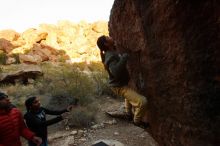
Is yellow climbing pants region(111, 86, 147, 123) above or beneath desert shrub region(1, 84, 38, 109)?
above

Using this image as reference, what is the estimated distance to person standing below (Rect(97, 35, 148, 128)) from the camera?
5.68 m

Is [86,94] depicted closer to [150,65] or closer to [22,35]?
[150,65]

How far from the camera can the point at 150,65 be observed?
221 inches

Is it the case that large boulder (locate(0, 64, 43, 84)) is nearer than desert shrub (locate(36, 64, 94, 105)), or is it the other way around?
desert shrub (locate(36, 64, 94, 105))

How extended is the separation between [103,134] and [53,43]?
26549 millimetres

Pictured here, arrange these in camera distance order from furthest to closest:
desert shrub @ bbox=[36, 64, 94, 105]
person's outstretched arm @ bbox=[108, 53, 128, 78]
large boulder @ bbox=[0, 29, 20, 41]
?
large boulder @ bbox=[0, 29, 20, 41], desert shrub @ bbox=[36, 64, 94, 105], person's outstretched arm @ bbox=[108, 53, 128, 78]

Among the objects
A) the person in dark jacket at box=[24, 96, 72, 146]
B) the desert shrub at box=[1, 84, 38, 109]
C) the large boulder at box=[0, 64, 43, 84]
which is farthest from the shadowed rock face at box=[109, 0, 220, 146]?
the large boulder at box=[0, 64, 43, 84]

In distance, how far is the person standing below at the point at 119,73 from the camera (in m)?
5.68

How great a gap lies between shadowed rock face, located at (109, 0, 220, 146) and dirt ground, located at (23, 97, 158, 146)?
Answer: 300cm

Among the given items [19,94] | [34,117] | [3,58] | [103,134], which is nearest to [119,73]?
[34,117]

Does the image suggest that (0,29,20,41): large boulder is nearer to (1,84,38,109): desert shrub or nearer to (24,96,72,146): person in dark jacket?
(1,84,38,109): desert shrub

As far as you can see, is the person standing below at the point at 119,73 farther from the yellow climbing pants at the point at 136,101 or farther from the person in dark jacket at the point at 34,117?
the person in dark jacket at the point at 34,117

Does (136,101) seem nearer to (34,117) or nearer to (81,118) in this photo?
(34,117)

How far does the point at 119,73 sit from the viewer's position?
5.74m
